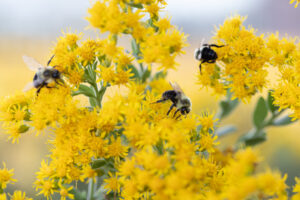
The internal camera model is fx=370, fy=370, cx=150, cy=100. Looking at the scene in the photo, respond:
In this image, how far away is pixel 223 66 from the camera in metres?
1.78

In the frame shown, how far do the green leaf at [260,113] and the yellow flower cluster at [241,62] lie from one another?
0.58 feet

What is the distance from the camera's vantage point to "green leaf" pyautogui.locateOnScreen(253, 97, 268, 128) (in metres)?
1.94

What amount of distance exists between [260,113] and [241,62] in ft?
1.34

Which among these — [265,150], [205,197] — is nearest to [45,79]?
[205,197]

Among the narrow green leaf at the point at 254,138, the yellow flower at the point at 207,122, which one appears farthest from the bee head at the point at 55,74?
the narrow green leaf at the point at 254,138

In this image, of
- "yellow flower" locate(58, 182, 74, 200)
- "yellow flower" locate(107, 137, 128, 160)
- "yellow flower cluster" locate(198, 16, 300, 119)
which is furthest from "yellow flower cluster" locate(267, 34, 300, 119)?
"yellow flower" locate(58, 182, 74, 200)

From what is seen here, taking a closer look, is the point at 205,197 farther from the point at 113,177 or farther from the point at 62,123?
the point at 62,123

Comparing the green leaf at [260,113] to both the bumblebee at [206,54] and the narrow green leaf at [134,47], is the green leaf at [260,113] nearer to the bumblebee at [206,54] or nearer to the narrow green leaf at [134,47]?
the bumblebee at [206,54]

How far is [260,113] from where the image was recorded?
1.99m

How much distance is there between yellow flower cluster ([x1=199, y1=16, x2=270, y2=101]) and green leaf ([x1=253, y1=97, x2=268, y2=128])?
0.18m

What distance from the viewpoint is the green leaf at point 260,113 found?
76.4 inches

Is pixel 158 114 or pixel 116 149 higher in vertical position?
pixel 158 114

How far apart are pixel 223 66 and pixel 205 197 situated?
73 centimetres

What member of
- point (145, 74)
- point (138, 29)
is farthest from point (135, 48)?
point (145, 74)
